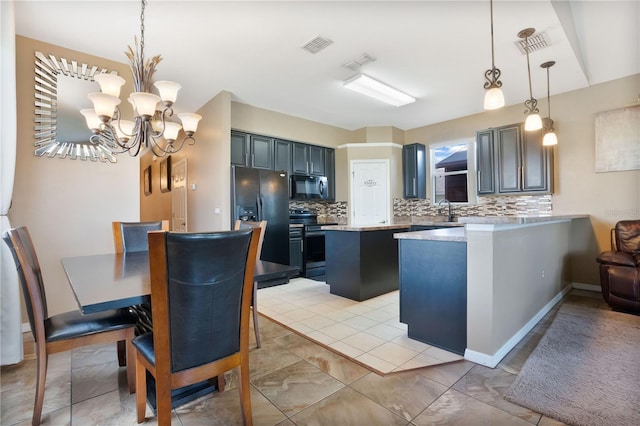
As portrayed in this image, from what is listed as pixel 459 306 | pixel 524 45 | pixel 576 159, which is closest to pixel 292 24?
pixel 524 45

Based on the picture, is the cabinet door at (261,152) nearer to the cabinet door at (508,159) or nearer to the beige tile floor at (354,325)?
the beige tile floor at (354,325)

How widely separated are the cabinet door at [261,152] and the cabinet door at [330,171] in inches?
51.9

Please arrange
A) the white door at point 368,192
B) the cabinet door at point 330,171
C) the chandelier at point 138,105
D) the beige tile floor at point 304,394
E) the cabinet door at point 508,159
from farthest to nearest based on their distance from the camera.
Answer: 1. the cabinet door at point 330,171
2. the white door at point 368,192
3. the cabinet door at point 508,159
4. the chandelier at point 138,105
5. the beige tile floor at point 304,394

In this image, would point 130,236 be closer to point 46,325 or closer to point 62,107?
point 46,325

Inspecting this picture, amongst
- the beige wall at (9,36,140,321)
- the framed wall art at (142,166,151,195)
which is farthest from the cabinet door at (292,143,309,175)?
the framed wall art at (142,166,151,195)

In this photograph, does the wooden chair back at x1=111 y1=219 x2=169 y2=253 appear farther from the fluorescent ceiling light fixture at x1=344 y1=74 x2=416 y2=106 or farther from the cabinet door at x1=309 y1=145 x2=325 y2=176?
the cabinet door at x1=309 y1=145 x2=325 y2=176

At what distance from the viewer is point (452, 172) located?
18.1ft

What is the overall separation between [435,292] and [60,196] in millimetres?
3710

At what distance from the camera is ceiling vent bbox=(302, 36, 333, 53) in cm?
291

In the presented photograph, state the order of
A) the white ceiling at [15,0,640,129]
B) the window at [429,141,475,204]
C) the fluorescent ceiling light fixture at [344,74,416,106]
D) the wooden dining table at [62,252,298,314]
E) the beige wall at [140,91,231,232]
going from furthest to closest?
the window at [429,141,475,204]
the beige wall at [140,91,231,232]
the fluorescent ceiling light fixture at [344,74,416,106]
the white ceiling at [15,0,640,129]
the wooden dining table at [62,252,298,314]

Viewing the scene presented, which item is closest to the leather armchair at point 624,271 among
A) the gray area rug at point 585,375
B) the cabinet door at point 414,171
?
the gray area rug at point 585,375

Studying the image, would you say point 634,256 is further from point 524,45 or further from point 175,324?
point 175,324

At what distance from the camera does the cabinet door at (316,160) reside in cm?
563

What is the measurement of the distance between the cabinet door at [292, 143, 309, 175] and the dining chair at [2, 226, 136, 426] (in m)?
3.94
